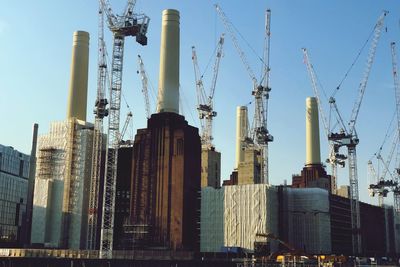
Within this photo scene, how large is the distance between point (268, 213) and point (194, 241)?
1039 inches

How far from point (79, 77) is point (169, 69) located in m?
37.1

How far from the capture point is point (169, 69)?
152750 mm

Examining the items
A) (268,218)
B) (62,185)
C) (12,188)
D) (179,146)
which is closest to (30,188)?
(12,188)

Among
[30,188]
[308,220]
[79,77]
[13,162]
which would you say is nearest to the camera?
[79,77]

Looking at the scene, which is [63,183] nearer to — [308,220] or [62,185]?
[62,185]

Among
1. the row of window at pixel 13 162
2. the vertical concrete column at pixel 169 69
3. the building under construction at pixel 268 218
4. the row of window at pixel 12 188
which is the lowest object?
the building under construction at pixel 268 218

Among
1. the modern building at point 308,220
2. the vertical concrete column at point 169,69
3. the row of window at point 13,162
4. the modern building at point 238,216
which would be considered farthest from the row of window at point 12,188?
the modern building at point 308,220

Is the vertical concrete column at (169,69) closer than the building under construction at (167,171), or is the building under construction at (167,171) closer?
the building under construction at (167,171)

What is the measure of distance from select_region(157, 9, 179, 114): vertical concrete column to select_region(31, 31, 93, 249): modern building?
27048 millimetres

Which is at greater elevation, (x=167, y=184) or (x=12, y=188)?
(x=12, y=188)

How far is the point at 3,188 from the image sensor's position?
170 m

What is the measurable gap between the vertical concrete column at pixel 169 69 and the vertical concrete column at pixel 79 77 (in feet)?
103

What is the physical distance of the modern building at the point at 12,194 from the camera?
16962 cm

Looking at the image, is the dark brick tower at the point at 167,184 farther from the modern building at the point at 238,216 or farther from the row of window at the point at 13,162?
the row of window at the point at 13,162
